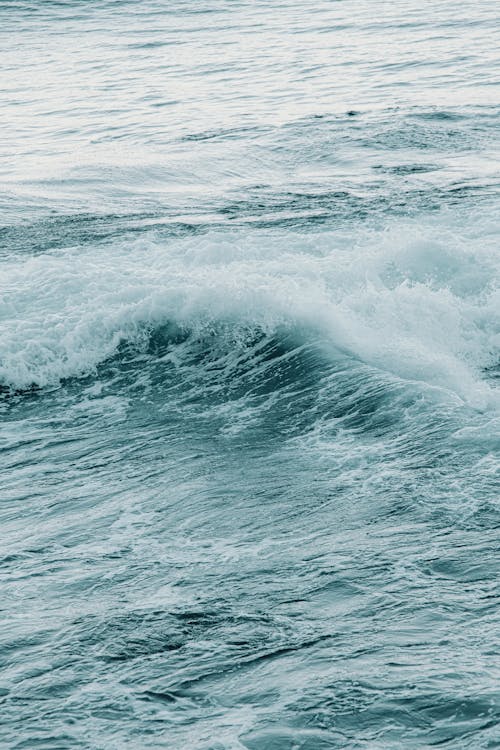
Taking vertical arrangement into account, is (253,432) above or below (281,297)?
below

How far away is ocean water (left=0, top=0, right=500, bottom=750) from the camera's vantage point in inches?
189

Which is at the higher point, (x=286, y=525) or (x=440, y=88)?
(x=440, y=88)

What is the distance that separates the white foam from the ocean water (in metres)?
0.03

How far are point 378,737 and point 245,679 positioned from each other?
73 cm

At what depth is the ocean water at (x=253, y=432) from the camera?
15.8 ft

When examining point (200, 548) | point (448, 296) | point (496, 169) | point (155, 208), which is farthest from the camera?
point (496, 169)

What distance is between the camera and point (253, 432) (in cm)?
794

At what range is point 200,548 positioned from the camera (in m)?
6.14

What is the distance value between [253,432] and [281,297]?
94.7 inches

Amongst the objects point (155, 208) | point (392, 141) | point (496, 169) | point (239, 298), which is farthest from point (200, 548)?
point (392, 141)

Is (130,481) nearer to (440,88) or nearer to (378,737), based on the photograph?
(378,737)

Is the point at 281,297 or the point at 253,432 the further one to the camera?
the point at 281,297

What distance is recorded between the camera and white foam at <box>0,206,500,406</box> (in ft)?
30.4

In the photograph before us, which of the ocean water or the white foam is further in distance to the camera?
the white foam
